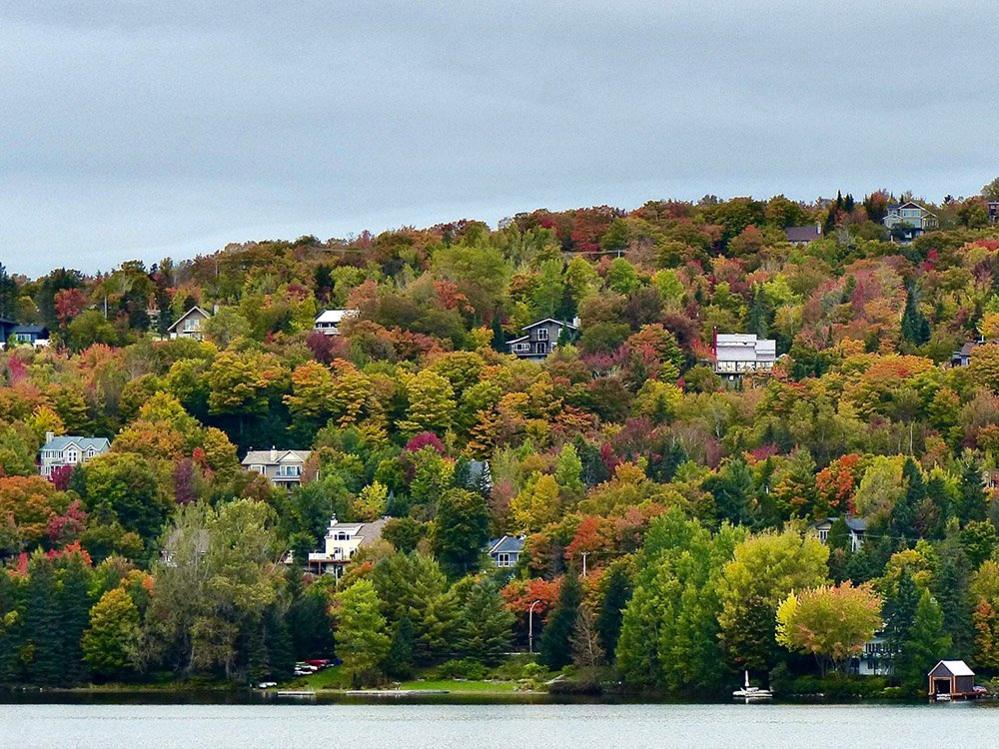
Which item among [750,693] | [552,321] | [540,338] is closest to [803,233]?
[552,321]

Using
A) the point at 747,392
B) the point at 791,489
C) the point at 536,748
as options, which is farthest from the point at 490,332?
the point at 536,748

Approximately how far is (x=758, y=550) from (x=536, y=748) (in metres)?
25.0

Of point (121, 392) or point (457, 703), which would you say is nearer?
point (457, 703)

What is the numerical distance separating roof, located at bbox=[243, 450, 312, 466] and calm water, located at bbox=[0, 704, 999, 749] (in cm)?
4782

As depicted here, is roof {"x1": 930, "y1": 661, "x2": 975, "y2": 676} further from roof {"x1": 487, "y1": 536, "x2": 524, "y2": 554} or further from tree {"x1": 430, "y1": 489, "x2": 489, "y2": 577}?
tree {"x1": 430, "y1": 489, "x2": 489, "y2": 577}

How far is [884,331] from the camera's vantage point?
155 m

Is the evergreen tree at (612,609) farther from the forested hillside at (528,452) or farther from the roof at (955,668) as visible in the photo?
the roof at (955,668)

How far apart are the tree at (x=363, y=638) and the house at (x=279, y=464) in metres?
34.6

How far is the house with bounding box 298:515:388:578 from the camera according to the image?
4956 inches

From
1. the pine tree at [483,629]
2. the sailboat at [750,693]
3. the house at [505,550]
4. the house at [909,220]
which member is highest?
the house at [909,220]

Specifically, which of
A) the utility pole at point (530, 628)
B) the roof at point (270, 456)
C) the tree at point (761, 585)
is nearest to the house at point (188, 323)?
the roof at point (270, 456)

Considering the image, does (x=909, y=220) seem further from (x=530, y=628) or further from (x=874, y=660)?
(x=874, y=660)

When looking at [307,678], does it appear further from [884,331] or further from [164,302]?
[164,302]

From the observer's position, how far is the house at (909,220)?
628 ft
